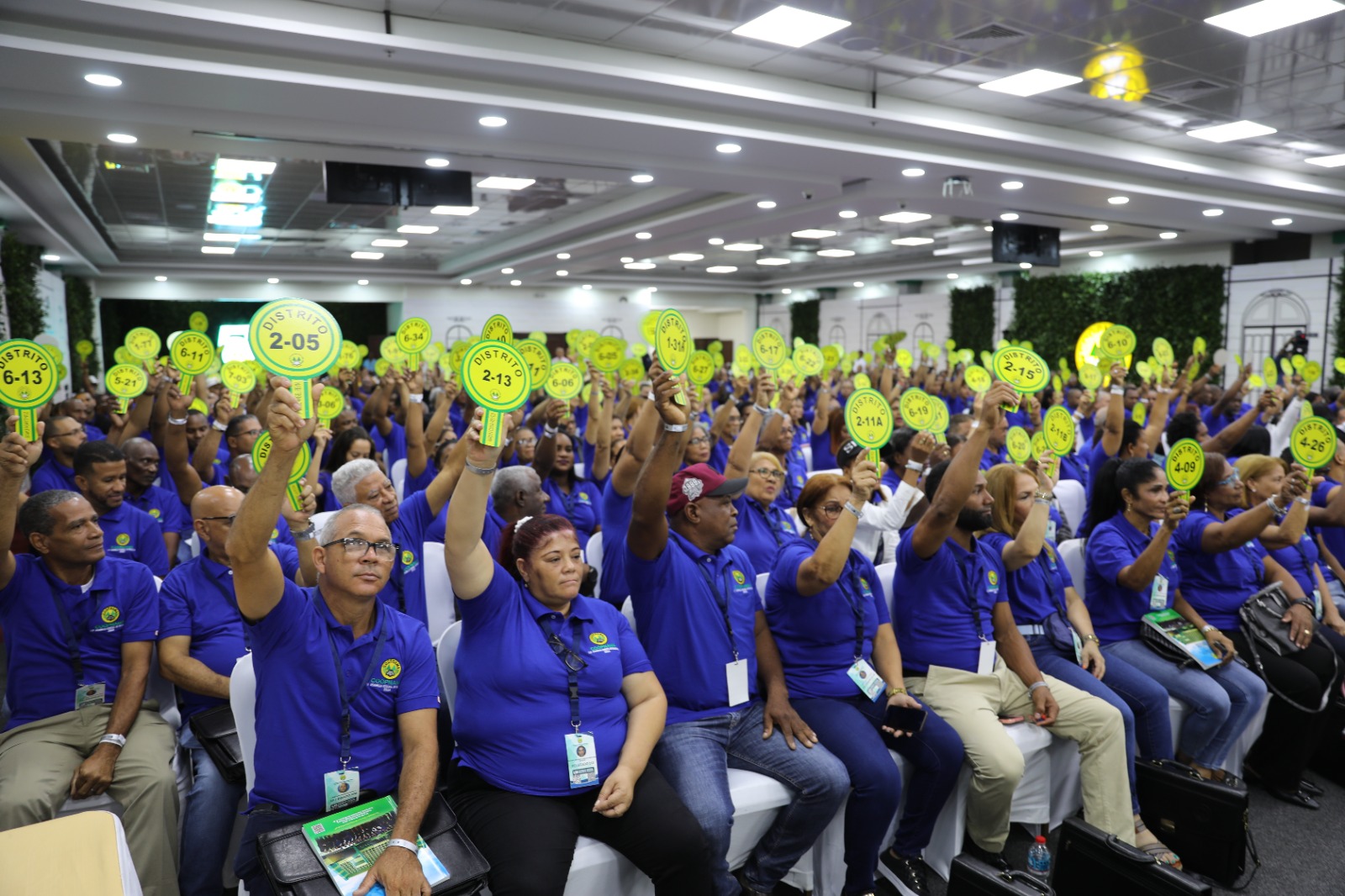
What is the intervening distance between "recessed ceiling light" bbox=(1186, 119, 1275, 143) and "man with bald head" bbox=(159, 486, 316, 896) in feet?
27.1

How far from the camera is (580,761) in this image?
7.71ft

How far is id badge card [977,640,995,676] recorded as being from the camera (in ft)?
10.5

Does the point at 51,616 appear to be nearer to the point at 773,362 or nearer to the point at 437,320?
the point at 773,362

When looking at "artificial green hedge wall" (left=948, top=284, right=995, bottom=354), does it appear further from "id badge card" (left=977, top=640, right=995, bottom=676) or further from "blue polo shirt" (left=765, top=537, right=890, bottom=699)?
"blue polo shirt" (left=765, top=537, right=890, bottom=699)

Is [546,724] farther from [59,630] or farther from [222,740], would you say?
[59,630]

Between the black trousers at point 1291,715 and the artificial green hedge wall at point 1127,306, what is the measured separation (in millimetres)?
11885

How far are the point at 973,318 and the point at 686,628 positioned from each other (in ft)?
56.9

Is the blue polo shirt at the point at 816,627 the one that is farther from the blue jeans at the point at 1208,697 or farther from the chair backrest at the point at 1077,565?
the chair backrest at the point at 1077,565

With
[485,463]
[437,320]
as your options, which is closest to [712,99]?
[485,463]

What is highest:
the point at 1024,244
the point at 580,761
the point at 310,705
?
the point at 1024,244

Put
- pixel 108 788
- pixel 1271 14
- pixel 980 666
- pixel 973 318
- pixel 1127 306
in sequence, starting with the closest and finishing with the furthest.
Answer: pixel 108 788 → pixel 980 666 → pixel 1271 14 → pixel 1127 306 → pixel 973 318

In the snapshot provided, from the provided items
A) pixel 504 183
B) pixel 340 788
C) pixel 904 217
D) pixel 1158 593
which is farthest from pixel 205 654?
pixel 904 217

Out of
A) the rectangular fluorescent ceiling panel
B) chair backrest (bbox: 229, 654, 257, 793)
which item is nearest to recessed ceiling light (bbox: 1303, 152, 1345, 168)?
the rectangular fluorescent ceiling panel

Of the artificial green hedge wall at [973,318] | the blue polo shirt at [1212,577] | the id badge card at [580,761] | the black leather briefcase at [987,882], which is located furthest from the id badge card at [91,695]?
the artificial green hedge wall at [973,318]
